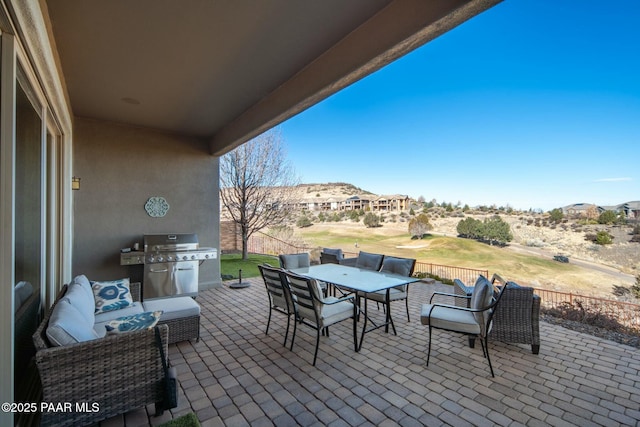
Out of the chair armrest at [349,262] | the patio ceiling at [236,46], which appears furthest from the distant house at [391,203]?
the patio ceiling at [236,46]

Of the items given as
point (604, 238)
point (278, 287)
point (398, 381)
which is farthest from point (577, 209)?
point (278, 287)

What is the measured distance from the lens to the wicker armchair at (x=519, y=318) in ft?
9.59

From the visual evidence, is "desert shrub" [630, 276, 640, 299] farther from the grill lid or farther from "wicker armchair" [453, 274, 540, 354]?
the grill lid

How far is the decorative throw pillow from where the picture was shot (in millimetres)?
3035

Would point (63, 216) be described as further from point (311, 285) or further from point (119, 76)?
point (311, 285)

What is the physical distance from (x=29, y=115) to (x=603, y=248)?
32.4 feet

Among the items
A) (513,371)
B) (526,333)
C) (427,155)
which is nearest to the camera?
(513,371)

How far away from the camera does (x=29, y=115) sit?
77.6 inches

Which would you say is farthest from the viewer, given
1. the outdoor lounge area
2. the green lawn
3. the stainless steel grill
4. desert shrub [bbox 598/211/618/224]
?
the green lawn

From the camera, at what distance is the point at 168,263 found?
4.75 metres

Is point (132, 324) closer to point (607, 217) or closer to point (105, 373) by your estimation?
point (105, 373)

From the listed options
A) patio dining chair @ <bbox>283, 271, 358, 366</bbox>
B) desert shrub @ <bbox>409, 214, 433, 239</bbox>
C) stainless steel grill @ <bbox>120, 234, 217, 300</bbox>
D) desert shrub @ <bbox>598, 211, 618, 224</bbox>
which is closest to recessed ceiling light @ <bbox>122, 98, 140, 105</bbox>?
stainless steel grill @ <bbox>120, 234, 217, 300</bbox>

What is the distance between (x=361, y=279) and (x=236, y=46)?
114 inches

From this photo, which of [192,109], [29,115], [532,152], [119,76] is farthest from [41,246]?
[532,152]
